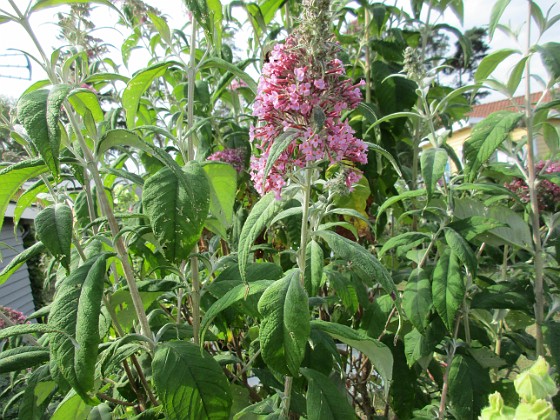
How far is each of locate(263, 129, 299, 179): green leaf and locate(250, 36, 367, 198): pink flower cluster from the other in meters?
0.02

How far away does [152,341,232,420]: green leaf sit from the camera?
1.15 m

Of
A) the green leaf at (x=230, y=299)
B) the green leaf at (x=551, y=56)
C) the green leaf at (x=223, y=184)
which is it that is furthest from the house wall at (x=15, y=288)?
the green leaf at (x=551, y=56)

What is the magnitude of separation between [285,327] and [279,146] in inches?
17.4

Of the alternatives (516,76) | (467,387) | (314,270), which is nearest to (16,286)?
(314,270)

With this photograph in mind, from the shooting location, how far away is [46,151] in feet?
3.13

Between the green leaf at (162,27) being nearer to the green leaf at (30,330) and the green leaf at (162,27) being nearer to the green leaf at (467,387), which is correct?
the green leaf at (30,330)

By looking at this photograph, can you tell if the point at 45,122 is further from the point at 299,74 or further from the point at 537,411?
the point at 537,411

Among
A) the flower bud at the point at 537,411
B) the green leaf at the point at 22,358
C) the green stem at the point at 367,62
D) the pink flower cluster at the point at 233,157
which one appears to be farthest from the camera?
the green stem at the point at 367,62

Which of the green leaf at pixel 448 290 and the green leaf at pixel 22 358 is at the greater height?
the green leaf at pixel 448 290

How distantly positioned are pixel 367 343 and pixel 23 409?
43.1 inches

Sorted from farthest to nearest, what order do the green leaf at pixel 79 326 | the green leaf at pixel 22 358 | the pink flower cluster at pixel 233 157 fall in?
the pink flower cluster at pixel 233 157 → the green leaf at pixel 22 358 → the green leaf at pixel 79 326

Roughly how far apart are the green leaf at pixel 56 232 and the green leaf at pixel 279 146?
594 mm

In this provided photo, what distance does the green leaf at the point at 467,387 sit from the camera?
157 centimetres

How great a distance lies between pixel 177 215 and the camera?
3.80ft
